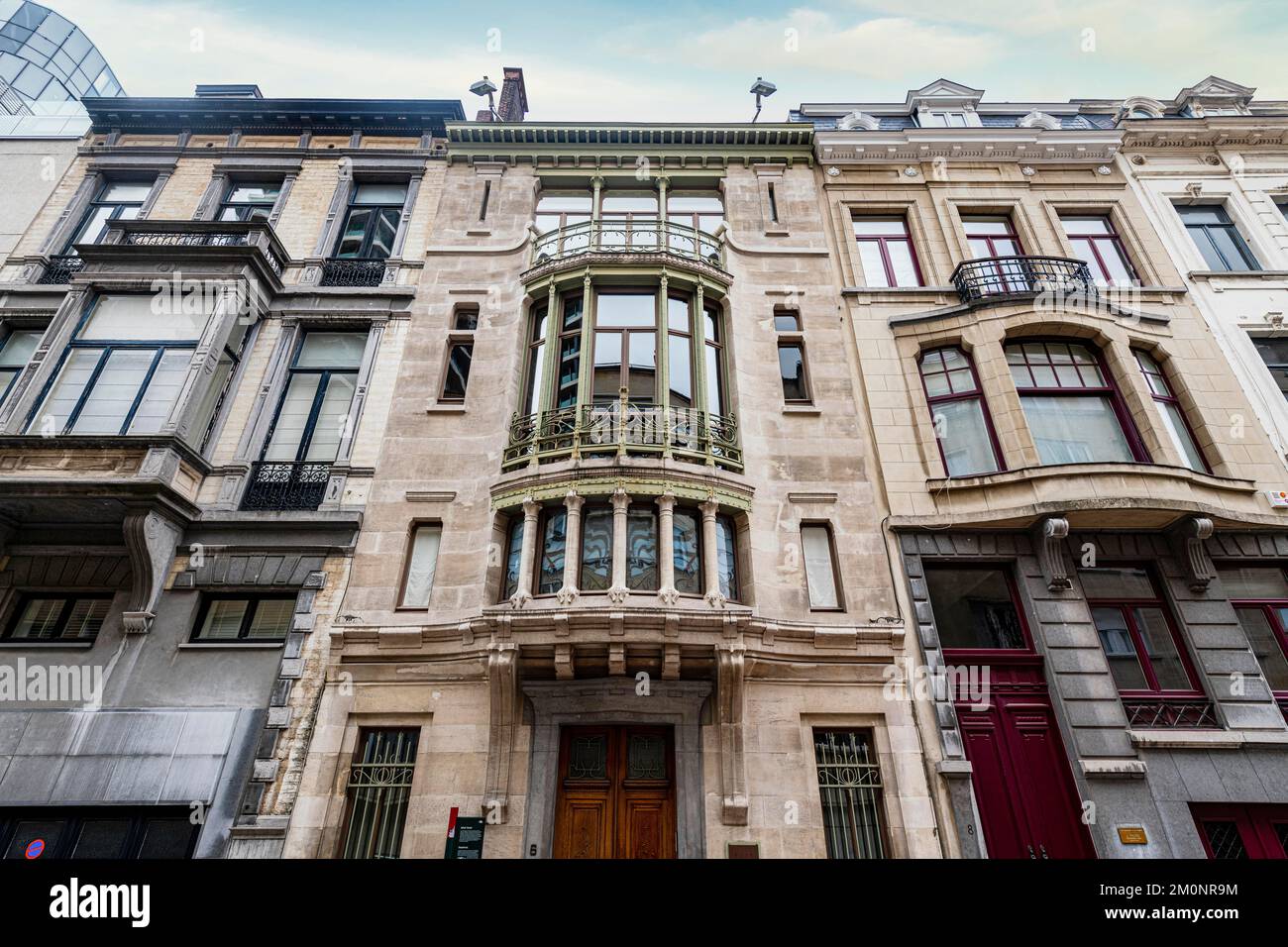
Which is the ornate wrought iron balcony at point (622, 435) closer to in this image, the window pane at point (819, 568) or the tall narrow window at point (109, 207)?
the window pane at point (819, 568)

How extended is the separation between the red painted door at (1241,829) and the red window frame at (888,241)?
11443mm

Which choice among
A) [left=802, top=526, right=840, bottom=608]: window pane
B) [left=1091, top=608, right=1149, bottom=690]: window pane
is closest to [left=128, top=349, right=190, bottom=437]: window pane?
[left=802, top=526, right=840, bottom=608]: window pane

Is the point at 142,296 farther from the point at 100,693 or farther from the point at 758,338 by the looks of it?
Result: the point at 758,338

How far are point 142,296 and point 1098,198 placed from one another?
2322 cm

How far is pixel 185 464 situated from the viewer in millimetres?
11258

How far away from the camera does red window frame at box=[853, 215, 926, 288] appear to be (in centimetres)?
1487

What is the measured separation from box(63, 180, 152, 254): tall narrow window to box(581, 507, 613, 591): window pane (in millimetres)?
14400

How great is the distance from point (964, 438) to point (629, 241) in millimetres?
8542

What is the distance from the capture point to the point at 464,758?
381 inches

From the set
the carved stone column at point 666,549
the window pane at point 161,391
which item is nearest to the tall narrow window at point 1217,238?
the carved stone column at point 666,549

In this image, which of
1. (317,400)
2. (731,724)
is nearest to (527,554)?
(731,724)

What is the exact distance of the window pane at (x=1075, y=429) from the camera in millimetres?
12172

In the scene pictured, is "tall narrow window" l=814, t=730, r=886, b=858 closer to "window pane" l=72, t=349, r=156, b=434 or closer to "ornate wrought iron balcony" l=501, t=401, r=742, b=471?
Answer: "ornate wrought iron balcony" l=501, t=401, r=742, b=471

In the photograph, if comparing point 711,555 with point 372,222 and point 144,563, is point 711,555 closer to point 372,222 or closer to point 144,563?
point 144,563
